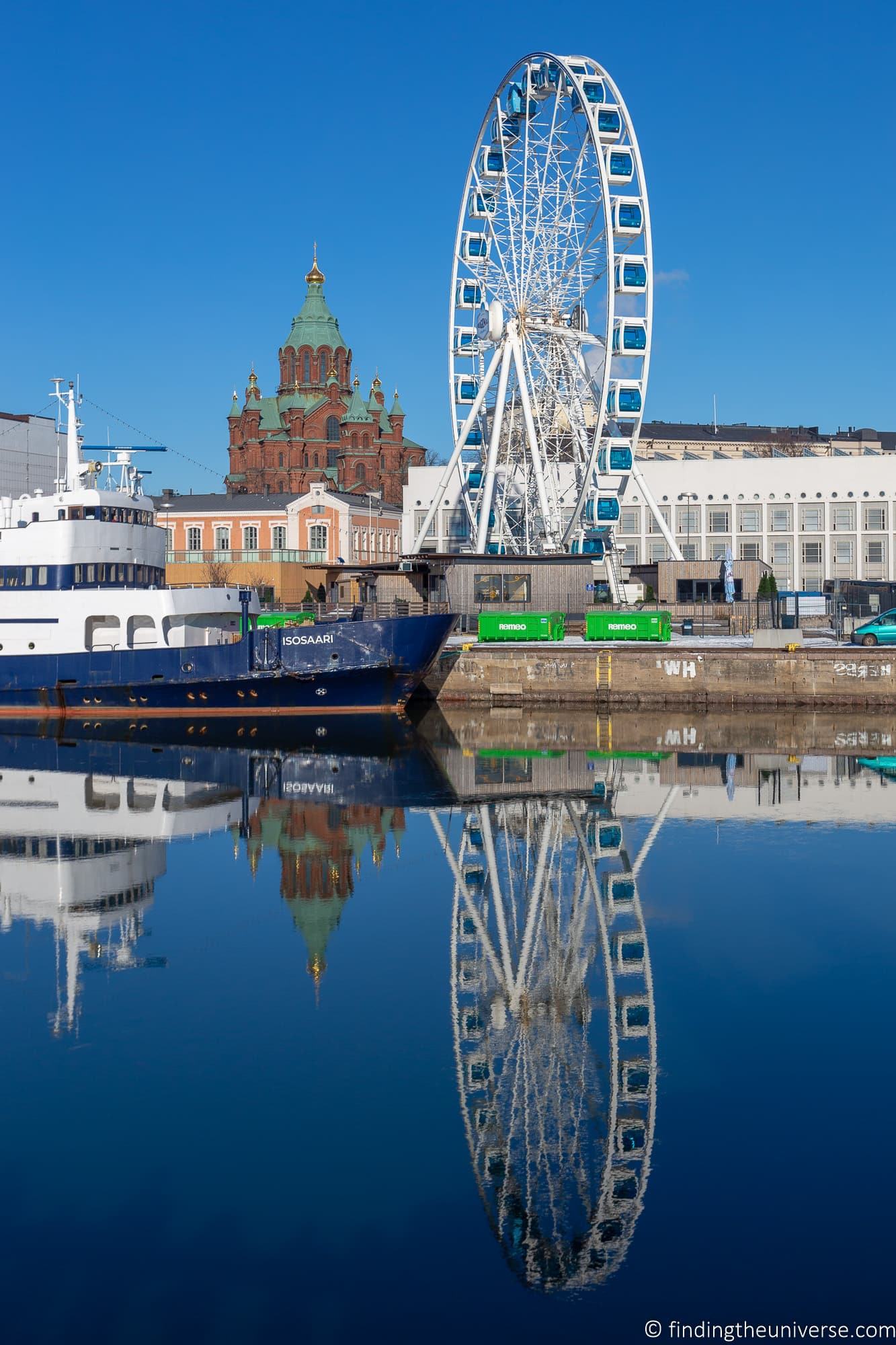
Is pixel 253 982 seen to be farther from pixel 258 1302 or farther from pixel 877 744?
pixel 877 744

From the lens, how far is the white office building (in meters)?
93.0

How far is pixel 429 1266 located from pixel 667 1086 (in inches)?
159

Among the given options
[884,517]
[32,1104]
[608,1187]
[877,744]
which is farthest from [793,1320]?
[884,517]

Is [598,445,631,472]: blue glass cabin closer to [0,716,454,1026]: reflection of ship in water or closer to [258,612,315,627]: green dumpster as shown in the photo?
[258,612,315,627]: green dumpster

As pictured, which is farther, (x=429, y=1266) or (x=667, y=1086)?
(x=667, y=1086)

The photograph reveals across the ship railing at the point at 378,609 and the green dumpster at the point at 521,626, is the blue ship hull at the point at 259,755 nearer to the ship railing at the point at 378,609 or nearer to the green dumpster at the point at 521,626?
the ship railing at the point at 378,609

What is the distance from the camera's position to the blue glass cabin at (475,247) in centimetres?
6681

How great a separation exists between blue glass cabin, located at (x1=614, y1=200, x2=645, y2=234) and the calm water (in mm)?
38437

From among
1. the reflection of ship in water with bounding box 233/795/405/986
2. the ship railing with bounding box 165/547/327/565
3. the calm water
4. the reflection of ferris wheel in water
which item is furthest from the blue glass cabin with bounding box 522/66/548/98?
the ship railing with bounding box 165/547/327/565

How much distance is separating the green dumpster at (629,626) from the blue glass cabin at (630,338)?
41.2 feet

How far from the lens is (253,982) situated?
56.9 feet

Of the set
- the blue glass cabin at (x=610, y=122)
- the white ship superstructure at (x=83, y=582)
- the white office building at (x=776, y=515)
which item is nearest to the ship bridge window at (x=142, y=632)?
the white ship superstructure at (x=83, y=582)

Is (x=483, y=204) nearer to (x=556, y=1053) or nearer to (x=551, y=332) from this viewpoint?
(x=551, y=332)

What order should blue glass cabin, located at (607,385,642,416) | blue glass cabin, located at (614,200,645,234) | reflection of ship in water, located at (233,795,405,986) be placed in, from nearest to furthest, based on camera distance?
reflection of ship in water, located at (233,795,405,986), blue glass cabin, located at (614,200,645,234), blue glass cabin, located at (607,385,642,416)
